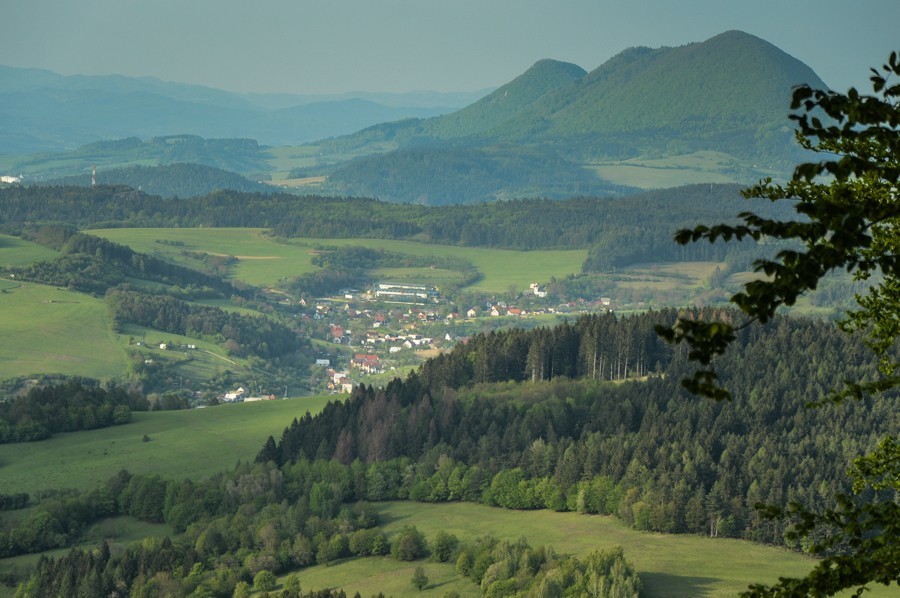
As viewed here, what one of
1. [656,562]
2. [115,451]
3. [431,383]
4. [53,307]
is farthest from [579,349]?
[53,307]

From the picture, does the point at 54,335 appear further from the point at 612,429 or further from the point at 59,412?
the point at 612,429

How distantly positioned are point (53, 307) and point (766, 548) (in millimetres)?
121863

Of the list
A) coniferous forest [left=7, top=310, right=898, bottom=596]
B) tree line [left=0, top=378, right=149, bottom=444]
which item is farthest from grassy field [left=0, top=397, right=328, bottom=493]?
coniferous forest [left=7, top=310, right=898, bottom=596]

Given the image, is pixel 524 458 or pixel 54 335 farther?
pixel 54 335

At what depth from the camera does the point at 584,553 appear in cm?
7019

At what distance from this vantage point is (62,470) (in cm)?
9438

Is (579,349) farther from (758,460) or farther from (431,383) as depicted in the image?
(758,460)

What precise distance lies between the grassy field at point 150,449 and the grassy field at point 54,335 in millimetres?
40933

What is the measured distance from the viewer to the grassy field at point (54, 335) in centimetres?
14975

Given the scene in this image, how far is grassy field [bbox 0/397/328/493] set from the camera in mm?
93625

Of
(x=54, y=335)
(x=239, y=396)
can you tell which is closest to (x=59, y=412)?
(x=239, y=396)

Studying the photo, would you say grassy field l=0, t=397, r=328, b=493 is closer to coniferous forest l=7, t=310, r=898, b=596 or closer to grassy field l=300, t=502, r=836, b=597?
coniferous forest l=7, t=310, r=898, b=596

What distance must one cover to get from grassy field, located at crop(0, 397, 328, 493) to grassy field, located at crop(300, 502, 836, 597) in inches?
745

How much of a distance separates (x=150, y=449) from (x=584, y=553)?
41635mm
